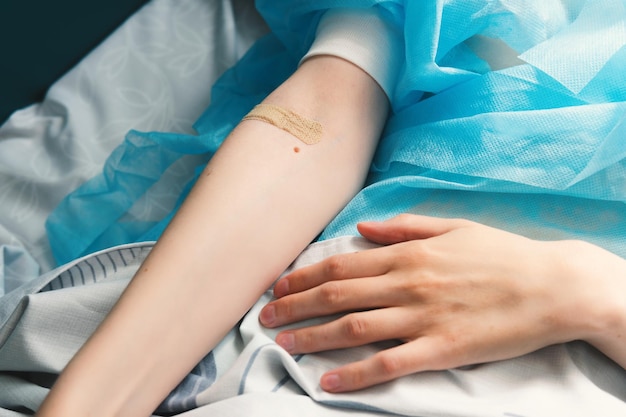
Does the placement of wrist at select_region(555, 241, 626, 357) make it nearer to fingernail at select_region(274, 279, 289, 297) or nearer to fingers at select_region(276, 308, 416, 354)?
fingers at select_region(276, 308, 416, 354)

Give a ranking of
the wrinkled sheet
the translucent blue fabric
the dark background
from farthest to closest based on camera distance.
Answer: the dark background < the translucent blue fabric < the wrinkled sheet

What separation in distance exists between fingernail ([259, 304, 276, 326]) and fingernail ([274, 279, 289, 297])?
2cm

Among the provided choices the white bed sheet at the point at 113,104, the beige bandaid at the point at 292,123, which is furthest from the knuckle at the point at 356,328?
the white bed sheet at the point at 113,104

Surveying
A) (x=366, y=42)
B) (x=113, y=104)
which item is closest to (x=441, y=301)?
(x=366, y=42)

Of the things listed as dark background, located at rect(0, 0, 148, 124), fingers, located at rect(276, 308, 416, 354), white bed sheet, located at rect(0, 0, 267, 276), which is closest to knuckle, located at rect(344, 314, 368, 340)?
fingers, located at rect(276, 308, 416, 354)

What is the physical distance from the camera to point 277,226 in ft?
2.34

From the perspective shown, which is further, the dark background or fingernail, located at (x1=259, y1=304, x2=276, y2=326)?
the dark background

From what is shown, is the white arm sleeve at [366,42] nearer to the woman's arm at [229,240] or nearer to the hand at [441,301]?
the woman's arm at [229,240]

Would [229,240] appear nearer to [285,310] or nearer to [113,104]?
[285,310]

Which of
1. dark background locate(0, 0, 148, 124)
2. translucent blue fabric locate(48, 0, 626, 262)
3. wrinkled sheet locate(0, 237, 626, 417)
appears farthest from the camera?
dark background locate(0, 0, 148, 124)

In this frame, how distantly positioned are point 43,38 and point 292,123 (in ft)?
1.75

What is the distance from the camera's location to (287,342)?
66cm

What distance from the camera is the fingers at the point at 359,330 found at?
2.10 feet

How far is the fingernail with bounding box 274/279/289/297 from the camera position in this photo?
2.32 feet
